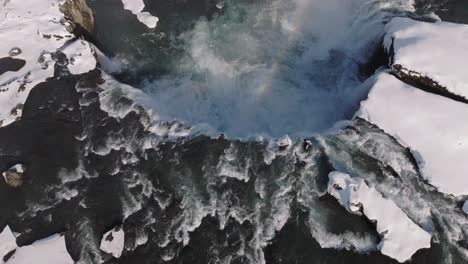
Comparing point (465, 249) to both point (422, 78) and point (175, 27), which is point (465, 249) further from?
point (175, 27)

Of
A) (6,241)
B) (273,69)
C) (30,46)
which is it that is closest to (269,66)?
(273,69)

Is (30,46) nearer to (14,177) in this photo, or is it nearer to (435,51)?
(14,177)

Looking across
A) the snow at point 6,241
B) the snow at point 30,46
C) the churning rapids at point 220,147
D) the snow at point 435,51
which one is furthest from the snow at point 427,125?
the snow at point 6,241

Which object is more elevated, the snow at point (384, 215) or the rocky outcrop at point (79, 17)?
the rocky outcrop at point (79, 17)

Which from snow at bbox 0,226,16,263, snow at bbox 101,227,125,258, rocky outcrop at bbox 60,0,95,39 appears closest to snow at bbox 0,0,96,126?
rocky outcrop at bbox 60,0,95,39

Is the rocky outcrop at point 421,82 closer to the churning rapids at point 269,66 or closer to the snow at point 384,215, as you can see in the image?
the churning rapids at point 269,66

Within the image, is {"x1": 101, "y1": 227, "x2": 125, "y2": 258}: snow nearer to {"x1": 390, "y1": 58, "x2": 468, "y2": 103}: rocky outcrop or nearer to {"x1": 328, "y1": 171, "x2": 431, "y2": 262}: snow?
{"x1": 328, "y1": 171, "x2": 431, "y2": 262}: snow

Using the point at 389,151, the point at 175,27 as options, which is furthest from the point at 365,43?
the point at 175,27
